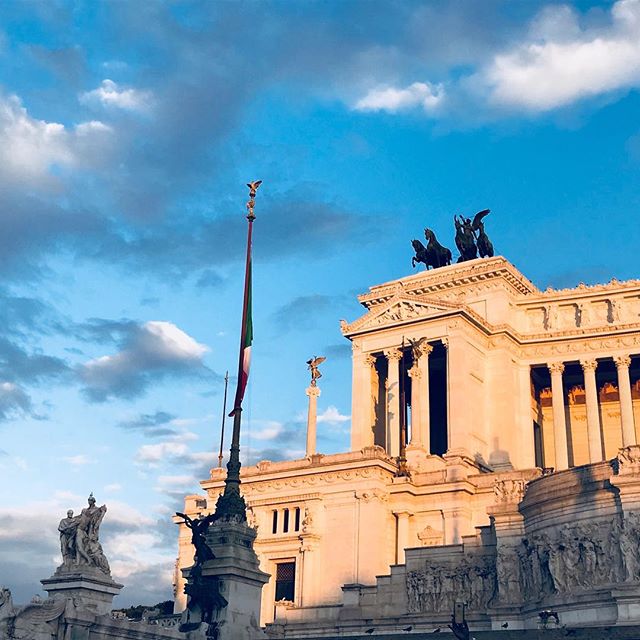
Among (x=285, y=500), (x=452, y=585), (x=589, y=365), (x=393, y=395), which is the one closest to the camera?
(x=452, y=585)

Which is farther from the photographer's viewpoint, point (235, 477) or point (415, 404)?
point (415, 404)

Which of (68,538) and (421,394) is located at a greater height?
(421,394)

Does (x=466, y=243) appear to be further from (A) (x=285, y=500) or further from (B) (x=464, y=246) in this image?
(A) (x=285, y=500)

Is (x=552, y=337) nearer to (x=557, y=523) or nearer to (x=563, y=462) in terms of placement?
(x=563, y=462)

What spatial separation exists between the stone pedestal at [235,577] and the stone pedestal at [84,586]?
308cm

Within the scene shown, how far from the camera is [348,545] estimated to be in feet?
181

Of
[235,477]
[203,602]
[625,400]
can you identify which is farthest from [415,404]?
[203,602]

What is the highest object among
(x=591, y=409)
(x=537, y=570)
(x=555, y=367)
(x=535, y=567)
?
(x=555, y=367)

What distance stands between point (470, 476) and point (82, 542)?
1274 inches

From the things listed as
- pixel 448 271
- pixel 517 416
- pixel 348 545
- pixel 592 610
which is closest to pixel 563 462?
pixel 517 416

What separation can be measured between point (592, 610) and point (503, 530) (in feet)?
21.8

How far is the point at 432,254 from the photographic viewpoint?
78.1 metres

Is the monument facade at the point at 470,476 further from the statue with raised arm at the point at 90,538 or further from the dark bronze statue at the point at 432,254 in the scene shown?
the statue with raised arm at the point at 90,538

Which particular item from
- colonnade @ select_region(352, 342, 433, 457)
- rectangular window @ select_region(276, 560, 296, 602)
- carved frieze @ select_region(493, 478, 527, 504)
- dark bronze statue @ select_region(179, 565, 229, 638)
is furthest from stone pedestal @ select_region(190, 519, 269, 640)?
colonnade @ select_region(352, 342, 433, 457)
